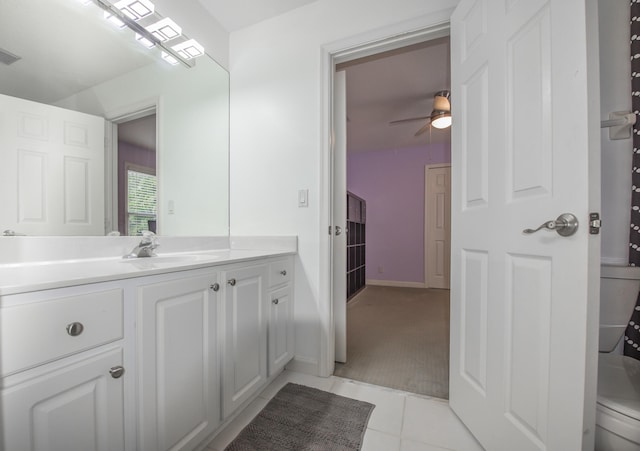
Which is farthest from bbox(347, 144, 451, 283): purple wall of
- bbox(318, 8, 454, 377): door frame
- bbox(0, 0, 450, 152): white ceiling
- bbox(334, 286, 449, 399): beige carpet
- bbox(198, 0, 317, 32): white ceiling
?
bbox(198, 0, 317, 32): white ceiling

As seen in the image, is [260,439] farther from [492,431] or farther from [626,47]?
[626,47]

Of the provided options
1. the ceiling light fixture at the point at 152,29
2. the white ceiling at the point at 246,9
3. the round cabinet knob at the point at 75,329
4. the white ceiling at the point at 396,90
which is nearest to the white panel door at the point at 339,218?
the white ceiling at the point at 396,90

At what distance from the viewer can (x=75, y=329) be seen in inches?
25.1

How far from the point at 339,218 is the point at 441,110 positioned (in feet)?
5.96

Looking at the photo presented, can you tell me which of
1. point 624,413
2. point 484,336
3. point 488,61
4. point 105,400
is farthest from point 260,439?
point 488,61

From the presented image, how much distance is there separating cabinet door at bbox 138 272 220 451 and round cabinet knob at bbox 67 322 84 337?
0.48 ft

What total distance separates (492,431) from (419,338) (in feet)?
4.04

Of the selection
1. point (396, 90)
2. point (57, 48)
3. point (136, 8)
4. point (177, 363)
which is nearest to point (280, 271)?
point (177, 363)

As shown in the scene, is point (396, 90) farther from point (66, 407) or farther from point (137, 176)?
point (66, 407)

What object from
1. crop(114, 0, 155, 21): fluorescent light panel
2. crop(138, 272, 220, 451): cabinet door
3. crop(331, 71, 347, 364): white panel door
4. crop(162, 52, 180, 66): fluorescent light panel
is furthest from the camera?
crop(331, 71, 347, 364): white panel door

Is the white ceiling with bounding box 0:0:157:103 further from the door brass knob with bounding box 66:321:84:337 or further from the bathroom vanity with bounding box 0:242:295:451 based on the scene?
the door brass knob with bounding box 66:321:84:337

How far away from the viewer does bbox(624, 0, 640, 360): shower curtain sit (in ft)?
3.09

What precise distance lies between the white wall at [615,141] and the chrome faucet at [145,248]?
1.93m

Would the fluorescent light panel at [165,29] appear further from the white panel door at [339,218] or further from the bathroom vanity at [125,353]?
Answer: the bathroom vanity at [125,353]
